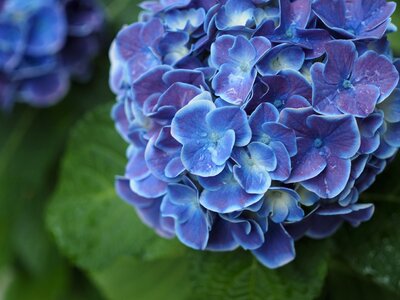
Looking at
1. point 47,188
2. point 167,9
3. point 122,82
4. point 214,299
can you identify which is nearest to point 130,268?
point 47,188

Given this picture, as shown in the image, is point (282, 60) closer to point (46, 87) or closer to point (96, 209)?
point (96, 209)

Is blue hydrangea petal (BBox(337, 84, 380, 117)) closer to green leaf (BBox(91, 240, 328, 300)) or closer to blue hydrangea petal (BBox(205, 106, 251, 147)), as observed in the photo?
blue hydrangea petal (BBox(205, 106, 251, 147))

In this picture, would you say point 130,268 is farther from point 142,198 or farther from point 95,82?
point 142,198

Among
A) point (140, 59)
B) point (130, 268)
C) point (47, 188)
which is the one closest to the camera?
point (140, 59)

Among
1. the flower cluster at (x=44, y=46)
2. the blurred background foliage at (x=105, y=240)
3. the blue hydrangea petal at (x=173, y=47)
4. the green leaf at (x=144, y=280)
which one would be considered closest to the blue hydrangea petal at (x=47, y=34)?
the flower cluster at (x=44, y=46)

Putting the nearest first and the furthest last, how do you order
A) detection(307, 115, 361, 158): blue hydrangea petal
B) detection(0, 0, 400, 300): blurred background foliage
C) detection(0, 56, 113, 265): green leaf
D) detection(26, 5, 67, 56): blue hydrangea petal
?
detection(307, 115, 361, 158): blue hydrangea petal
detection(0, 0, 400, 300): blurred background foliage
detection(26, 5, 67, 56): blue hydrangea petal
detection(0, 56, 113, 265): green leaf

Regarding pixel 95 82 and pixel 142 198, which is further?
pixel 95 82

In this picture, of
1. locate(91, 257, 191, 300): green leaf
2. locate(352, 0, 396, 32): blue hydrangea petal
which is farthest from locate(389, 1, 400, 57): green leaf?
locate(91, 257, 191, 300): green leaf
